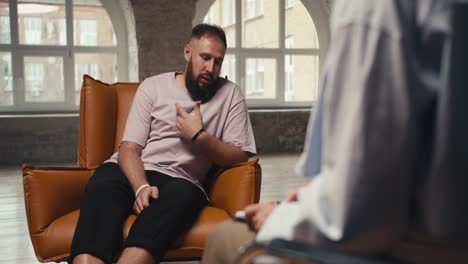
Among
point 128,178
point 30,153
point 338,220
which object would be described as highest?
point 338,220

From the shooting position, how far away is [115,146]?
287 centimetres

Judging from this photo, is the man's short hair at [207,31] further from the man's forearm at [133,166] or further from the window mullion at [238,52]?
the window mullion at [238,52]

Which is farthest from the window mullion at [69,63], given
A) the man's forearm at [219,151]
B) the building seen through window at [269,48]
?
the man's forearm at [219,151]

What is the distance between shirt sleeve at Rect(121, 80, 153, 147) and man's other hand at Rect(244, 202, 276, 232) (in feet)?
4.39

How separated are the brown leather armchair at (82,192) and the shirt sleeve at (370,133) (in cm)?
137

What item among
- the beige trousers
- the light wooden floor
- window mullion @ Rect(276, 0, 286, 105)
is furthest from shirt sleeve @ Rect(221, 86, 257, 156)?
window mullion @ Rect(276, 0, 286, 105)

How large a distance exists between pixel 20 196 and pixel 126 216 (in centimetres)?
327

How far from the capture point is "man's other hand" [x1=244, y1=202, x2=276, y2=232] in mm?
1287

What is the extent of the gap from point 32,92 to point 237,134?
6.16m

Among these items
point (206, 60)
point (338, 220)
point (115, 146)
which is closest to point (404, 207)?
point (338, 220)

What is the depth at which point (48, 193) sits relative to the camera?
2350 mm

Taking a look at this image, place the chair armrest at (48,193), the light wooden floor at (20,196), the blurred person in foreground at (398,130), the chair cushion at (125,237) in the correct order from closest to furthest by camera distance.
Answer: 1. the blurred person in foreground at (398,130)
2. the chair cushion at (125,237)
3. the chair armrest at (48,193)
4. the light wooden floor at (20,196)

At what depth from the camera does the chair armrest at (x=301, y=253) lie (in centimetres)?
91

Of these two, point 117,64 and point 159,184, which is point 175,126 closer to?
point 159,184
